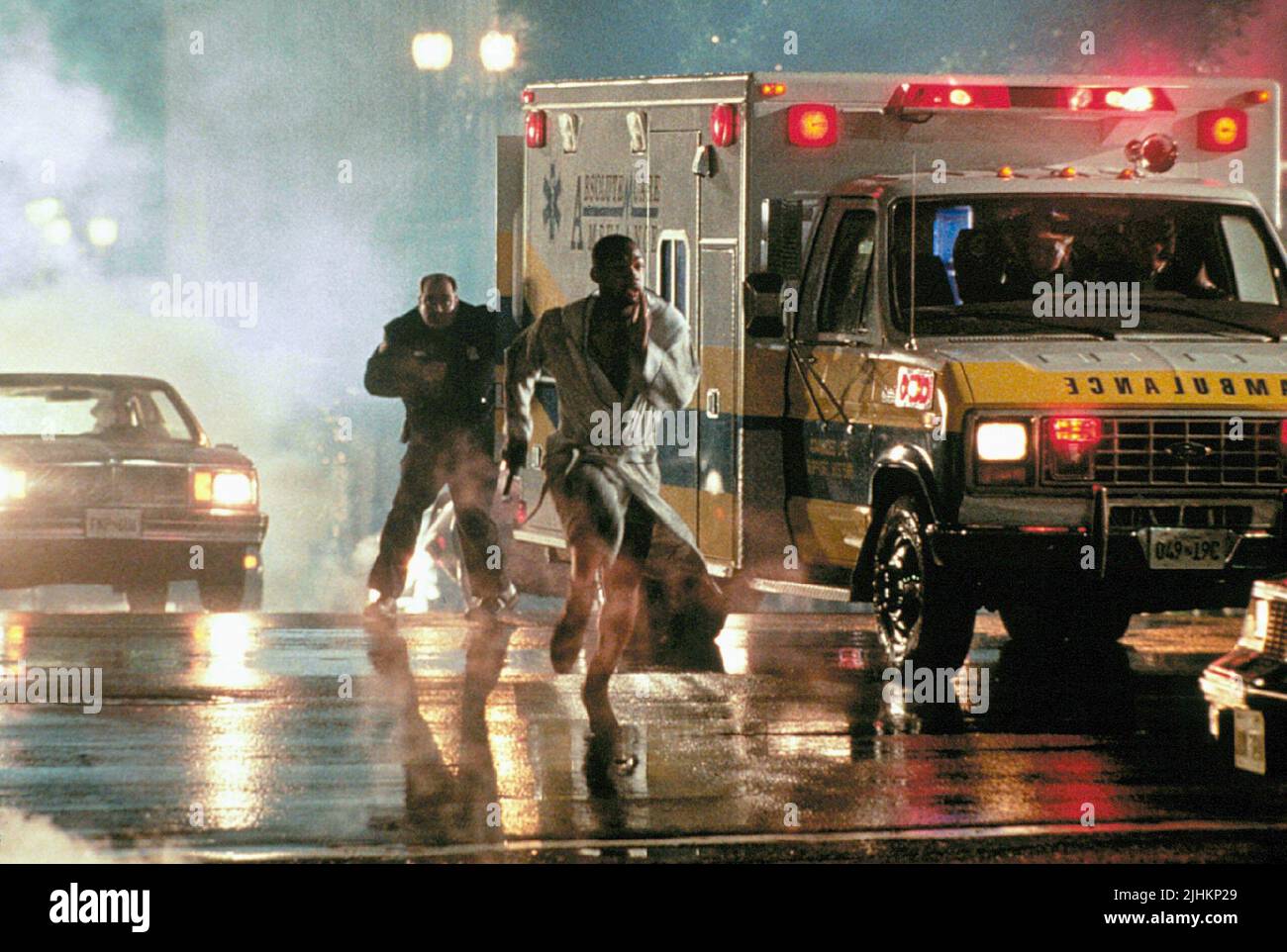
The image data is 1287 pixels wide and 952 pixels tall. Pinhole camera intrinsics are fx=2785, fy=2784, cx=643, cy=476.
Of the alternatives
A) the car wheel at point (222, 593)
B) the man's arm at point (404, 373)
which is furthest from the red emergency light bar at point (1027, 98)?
the car wheel at point (222, 593)

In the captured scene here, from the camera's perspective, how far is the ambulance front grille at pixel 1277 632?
864cm

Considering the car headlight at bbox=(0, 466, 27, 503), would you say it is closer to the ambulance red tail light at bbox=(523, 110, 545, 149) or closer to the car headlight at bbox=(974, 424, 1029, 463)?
the ambulance red tail light at bbox=(523, 110, 545, 149)

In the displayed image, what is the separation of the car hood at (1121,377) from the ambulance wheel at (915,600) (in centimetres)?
81

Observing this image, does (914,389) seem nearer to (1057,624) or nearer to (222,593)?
(1057,624)

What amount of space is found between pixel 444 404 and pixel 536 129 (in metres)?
1.85

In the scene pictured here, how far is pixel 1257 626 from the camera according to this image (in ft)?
29.0

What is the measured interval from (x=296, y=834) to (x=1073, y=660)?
245 inches

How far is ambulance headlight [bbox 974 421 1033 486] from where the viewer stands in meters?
12.0

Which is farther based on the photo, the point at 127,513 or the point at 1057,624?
the point at 127,513

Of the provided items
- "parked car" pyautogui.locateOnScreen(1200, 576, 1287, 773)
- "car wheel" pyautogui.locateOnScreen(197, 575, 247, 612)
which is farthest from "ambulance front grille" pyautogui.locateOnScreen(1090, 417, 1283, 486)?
"car wheel" pyautogui.locateOnScreen(197, 575, 247, 612)

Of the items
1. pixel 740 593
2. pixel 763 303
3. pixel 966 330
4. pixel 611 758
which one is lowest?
pixel 611 758

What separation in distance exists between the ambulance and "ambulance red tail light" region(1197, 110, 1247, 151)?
0.01 meters

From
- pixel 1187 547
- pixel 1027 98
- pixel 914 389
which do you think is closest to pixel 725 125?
pixel 1027 98
